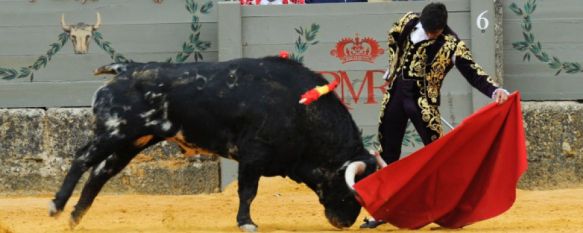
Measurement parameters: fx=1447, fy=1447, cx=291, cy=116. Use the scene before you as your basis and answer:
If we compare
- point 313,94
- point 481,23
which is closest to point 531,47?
point 481,23

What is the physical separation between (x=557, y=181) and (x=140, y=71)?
15.5ft

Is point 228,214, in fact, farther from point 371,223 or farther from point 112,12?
point 112,12

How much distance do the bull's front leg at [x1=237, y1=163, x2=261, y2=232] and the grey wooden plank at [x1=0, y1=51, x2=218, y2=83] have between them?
3.38 meters

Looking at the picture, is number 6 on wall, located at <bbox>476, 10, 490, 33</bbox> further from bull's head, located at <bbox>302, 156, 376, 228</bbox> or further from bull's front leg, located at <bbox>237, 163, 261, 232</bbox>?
bull's front leg, located at <bbox>237, 163, 261, 232</bbox>

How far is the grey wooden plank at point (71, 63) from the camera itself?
13211 mm

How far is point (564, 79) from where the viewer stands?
13.4 metres

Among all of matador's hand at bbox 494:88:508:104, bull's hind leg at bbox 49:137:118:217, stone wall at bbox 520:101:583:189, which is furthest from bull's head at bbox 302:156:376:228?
stone wall at bbox 520:101:583:189

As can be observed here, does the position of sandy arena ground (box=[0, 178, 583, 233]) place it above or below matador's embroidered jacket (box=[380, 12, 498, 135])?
below

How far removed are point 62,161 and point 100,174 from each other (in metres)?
2.93

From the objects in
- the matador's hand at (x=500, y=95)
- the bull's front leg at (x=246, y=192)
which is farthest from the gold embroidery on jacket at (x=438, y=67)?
the bull's front leg at (x=246, y=192)

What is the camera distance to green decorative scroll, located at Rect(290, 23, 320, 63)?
42.8 ft

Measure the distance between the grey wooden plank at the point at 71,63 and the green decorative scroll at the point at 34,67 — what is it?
3 centimetres

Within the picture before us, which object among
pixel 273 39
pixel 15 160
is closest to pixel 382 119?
pixel 273 39

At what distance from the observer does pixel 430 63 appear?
10.0m
